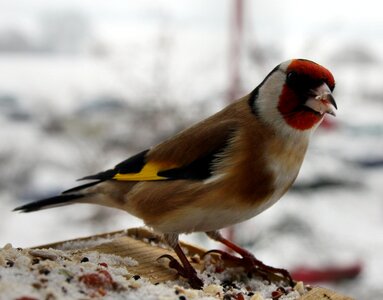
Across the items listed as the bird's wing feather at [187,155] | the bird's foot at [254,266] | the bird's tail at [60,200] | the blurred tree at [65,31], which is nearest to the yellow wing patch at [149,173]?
the bird's wing feather at [187,155]

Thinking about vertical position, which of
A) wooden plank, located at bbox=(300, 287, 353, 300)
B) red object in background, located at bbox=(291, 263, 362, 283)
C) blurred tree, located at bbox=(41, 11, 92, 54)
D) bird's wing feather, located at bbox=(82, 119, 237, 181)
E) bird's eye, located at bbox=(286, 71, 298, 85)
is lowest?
red object in background, located at bbox=(291, 263, 362, 283)

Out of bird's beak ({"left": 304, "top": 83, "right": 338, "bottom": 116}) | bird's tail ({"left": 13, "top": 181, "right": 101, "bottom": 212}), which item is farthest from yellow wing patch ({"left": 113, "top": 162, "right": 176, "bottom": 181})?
bird's beak ({"left": 304, "top": 83, "right": 338, "bottom": 116})

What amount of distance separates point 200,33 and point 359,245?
1.35 meters

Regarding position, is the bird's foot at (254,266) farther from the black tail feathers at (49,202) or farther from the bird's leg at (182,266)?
the black tail feathers at (49,202)

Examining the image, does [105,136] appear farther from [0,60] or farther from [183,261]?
[183,261]

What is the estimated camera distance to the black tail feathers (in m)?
1.52

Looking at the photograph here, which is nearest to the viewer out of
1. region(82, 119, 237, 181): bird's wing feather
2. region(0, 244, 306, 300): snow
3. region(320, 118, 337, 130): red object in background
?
region(0, 244, 306, 300): snow

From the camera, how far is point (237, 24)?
2.58 m

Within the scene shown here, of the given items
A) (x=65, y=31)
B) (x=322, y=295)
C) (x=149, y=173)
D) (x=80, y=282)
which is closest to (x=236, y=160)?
(x=149, y=173)

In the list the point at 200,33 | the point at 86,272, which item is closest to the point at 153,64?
the point at 200,33

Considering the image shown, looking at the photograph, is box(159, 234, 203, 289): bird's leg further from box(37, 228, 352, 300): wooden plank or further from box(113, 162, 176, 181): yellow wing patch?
box(113, 162, 176, 181): yellow wing patch

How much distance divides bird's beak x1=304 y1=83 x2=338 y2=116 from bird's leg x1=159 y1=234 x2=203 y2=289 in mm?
443

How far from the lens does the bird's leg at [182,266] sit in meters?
1.32

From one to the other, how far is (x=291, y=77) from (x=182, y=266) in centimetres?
49
